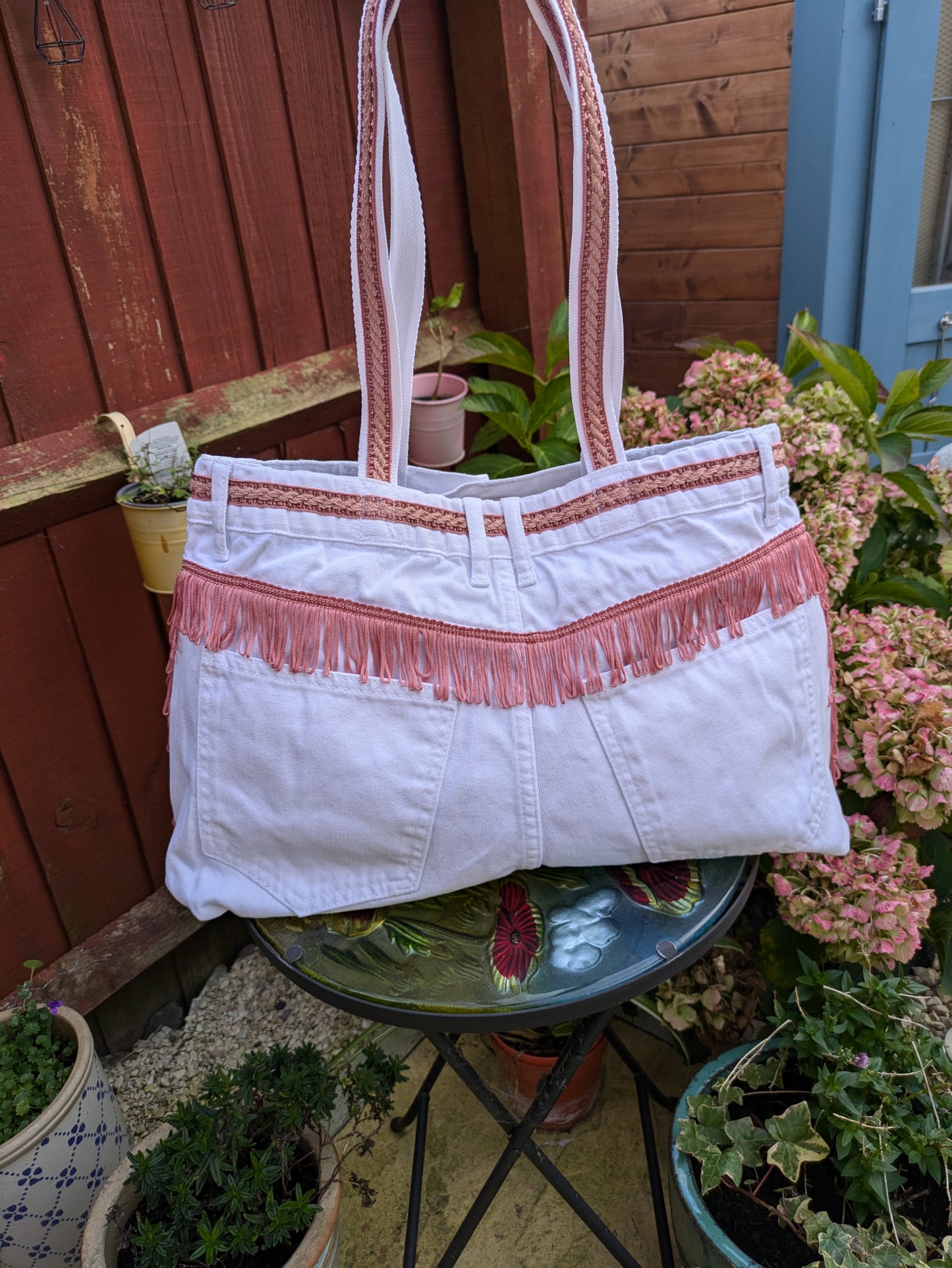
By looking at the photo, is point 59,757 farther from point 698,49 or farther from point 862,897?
point 698,49

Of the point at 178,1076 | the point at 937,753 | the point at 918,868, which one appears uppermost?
the point at 937,753

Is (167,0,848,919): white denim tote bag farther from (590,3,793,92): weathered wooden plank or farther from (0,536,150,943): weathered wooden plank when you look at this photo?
(590,3,793,92): weathered wooden plank

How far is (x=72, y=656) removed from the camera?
51.7 inches

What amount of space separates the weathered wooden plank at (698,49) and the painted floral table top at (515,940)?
2.48 meters

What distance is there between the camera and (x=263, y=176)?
56.4 inches

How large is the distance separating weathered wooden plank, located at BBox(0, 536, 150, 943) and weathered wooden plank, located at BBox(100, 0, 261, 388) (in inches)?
17.5

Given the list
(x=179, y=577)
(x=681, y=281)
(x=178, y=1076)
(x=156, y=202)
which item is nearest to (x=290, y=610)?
(x=179, y=577)

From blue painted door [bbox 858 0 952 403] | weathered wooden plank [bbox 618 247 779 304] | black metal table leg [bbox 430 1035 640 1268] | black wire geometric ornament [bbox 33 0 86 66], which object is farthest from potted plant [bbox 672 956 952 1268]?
weathered wooden plank [bbox 618 247 779 304]

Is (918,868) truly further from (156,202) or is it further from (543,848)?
(156,202)

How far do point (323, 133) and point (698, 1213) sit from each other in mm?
1737

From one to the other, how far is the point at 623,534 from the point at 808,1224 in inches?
31.9

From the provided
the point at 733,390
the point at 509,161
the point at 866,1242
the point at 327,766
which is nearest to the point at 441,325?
the point at 509,161

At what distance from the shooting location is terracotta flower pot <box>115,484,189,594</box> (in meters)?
1.15

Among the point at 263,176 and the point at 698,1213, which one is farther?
the point at 263,176
